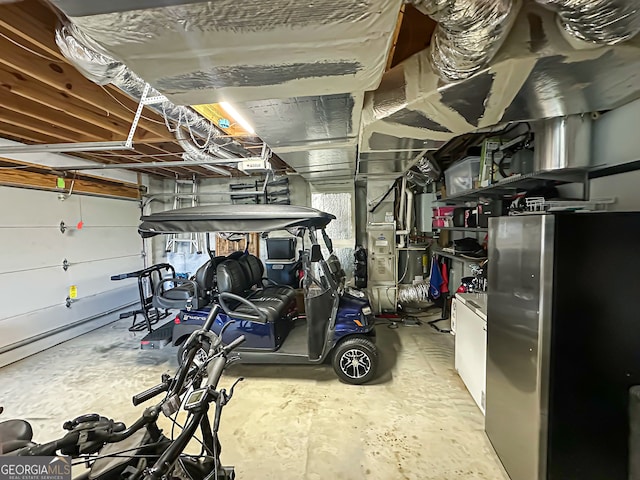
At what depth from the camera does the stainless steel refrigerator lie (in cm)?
149

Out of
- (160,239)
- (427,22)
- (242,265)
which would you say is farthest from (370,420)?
(160,239)

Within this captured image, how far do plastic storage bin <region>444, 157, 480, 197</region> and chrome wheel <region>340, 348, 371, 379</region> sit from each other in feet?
7.71

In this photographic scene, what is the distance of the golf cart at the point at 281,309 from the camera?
2.96 metres

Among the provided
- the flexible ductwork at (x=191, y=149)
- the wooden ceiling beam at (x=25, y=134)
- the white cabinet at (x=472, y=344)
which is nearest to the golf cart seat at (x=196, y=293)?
the flexible ductwork at (x=191, y=149)

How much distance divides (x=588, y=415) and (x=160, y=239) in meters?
7.07

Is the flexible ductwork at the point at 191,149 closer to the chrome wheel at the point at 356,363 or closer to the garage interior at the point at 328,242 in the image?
the garage interior at the point at 328,242

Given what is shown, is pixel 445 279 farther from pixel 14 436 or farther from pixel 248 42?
pixel 14 436

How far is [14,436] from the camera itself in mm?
1337

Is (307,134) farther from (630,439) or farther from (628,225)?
(630,439)

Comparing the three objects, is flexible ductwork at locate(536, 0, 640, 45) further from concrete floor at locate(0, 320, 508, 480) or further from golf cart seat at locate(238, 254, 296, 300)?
golf cart seat at locate(238, 254, 296, 300)

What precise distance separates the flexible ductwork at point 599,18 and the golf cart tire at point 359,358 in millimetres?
2714

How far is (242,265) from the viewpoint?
4.00 metres

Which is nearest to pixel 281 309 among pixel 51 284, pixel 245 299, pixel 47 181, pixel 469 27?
pixel 245 299

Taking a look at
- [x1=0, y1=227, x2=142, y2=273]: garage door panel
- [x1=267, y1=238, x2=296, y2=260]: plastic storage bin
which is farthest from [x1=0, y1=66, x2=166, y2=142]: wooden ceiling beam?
[x1=267, y1=238, x2=296, y2=260]: plastic storage bin
